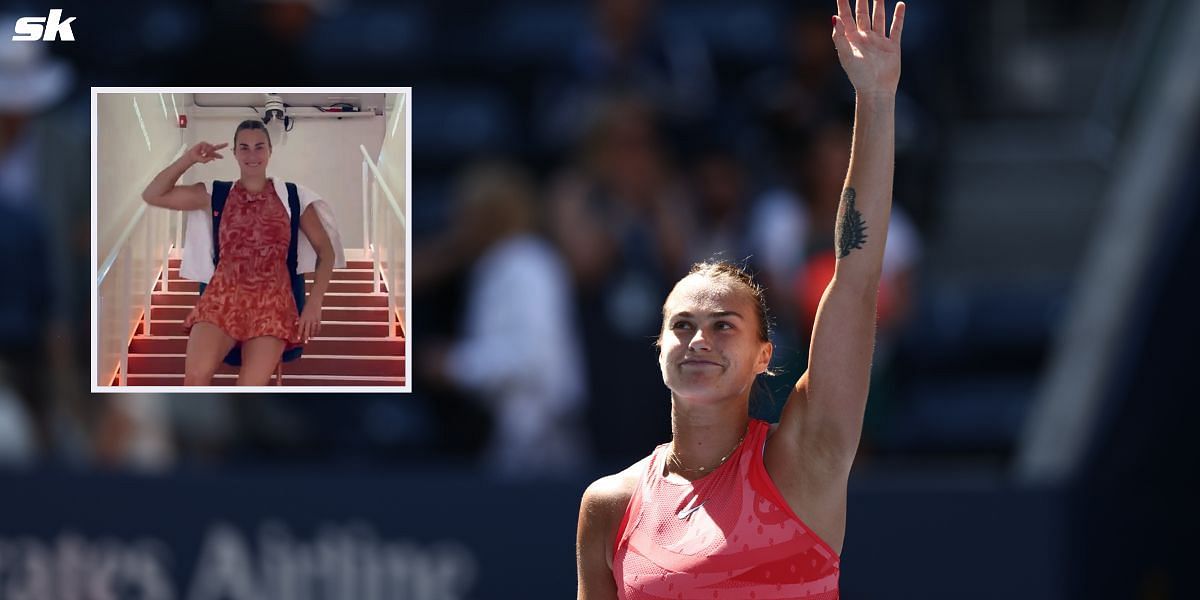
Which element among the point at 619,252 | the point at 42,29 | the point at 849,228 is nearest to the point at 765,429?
the point at 849,228

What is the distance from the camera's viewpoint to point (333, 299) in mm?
3061

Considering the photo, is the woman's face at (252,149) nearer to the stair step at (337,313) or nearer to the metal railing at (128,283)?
the metal railing at (128,283)

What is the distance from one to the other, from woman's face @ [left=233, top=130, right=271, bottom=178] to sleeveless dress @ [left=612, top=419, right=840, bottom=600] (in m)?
0.91

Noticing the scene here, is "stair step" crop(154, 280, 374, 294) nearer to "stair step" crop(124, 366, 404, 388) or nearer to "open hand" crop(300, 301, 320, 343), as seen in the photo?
"open hand" crop(300, 301, 320, 343)

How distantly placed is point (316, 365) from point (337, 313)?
10 centimetres

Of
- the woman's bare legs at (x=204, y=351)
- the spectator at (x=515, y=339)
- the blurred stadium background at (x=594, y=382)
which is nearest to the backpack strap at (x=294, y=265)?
the woman's bare legs at (x=204, y=351)

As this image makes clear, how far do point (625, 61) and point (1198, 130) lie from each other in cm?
295

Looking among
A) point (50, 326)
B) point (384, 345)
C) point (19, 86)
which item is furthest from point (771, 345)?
point (50, 326)

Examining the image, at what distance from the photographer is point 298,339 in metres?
3.06

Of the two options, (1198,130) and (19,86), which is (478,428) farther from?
(1198,130)

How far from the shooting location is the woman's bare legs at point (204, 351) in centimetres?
304

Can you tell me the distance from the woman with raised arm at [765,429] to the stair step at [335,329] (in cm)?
51

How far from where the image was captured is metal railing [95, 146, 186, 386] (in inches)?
119

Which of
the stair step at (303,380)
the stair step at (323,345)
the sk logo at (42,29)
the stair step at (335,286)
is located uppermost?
the sk logo at (42,29)
